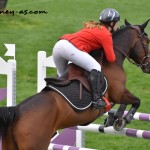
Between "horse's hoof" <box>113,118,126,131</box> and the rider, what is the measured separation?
1.76 feet

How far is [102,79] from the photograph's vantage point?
6.50m

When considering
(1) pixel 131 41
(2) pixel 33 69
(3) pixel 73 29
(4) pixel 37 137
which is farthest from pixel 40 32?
(4) pixel 37 137

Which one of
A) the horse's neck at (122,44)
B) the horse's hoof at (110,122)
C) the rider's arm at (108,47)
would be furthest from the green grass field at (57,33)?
the rider's arm at (108,47)

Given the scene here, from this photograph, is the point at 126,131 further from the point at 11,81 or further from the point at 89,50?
the point at 11,81

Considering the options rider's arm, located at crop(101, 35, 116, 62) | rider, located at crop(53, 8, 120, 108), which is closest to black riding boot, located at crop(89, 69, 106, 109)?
rider, located at crop(53, 8, 120, 108)

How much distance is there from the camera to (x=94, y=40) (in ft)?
21.4

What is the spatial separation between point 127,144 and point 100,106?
11.2 feet

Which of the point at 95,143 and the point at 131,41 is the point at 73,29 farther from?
the point at 131,41

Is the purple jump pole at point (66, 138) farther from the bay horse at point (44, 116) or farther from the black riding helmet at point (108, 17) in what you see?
the black riding helmet at point (108, 17)

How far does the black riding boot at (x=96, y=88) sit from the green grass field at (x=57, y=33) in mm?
3137

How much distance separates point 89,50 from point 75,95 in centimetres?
71

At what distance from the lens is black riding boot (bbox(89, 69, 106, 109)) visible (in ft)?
20.8

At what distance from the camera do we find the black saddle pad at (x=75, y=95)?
609 cm

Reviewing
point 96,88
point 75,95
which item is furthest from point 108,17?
point 75,95
